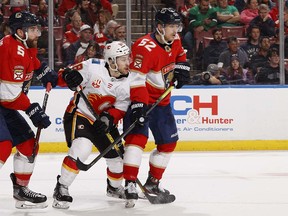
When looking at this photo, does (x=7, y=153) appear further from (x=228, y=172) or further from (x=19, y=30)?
(x=228, y=172)

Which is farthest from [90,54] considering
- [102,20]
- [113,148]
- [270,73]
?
[113,148]

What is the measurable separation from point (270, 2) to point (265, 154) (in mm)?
1635

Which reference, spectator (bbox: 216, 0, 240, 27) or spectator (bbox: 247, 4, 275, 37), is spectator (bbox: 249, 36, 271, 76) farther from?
spectator (bbox: 216, 0, 240, 27)

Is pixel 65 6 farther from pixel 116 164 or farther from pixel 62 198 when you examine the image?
pixel 62 198

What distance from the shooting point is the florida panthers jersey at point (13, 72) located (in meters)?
5.21

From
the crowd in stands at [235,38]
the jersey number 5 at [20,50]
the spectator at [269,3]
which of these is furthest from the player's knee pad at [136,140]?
the spectator at [269,3]

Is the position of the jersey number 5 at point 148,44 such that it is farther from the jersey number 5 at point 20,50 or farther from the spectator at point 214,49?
the spectator at point 214,49

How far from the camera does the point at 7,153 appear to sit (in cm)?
527

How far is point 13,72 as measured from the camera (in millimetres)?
5219

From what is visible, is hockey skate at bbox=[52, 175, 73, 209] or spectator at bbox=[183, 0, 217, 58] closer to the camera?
hockey skate at bbox=[52, 175, 73, 209]

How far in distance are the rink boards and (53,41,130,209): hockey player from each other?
300 centimetres

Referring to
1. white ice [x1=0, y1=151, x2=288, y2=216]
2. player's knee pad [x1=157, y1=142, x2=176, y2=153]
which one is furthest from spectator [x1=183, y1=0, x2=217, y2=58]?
player's knee pad [x1=157, y1=142, x2=176, y2=153]

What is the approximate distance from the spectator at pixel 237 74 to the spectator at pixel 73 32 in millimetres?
1515

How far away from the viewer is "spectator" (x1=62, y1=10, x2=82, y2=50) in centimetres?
858
